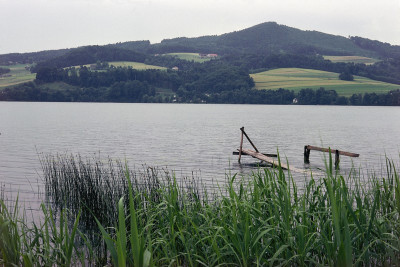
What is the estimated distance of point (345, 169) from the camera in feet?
89.9

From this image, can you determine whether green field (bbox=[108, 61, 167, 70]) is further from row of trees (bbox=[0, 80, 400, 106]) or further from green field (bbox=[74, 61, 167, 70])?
row of trees (bbox=[0, 80, 400, 106])

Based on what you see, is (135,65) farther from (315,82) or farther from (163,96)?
(315,82)

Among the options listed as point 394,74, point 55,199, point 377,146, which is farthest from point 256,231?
point 394,74

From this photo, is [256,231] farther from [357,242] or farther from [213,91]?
[213,91]

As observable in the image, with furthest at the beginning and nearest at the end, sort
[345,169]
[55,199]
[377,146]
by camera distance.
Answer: [377,146]
[345,169]
[55,199]

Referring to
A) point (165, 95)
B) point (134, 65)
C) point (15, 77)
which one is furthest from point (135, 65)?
point (15, 77)

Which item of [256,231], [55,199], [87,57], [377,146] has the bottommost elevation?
[377,146]

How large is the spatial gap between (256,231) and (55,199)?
10.3 metres

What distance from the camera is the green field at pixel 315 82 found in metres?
156

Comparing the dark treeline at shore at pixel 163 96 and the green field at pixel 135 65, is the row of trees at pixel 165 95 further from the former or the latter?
the green field at pixel 135 65

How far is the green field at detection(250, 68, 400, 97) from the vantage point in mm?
156125

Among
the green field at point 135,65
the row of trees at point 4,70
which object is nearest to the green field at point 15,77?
the row of trees at point 4,70

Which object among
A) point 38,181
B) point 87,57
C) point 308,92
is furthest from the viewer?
point 87,57

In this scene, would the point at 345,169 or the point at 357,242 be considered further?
the point at 345,169
